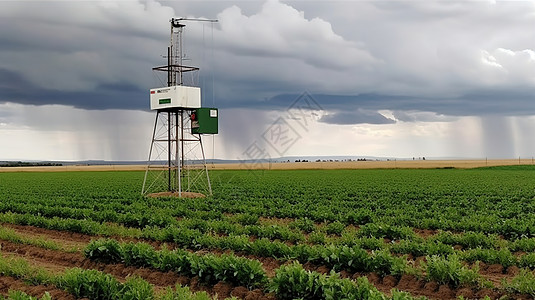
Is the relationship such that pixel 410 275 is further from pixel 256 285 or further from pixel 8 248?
pixel 8 248

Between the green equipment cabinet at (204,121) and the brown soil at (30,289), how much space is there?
829 inches

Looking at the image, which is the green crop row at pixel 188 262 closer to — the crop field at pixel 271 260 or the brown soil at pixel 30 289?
the crop field at pixel 271 260

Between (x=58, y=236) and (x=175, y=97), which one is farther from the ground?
(x=175, y=97)

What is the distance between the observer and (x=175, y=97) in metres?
31.5

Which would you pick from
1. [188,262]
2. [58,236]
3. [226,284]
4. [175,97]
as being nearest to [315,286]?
[226,284]

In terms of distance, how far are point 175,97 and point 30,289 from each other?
861 inches

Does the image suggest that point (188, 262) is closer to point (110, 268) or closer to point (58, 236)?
point (110, 268)

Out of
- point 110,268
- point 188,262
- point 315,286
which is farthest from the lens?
point 110,268

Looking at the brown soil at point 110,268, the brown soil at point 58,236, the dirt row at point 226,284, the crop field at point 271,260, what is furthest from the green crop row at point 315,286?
the brown soil at point 58,236

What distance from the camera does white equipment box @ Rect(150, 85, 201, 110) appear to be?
1243 inches

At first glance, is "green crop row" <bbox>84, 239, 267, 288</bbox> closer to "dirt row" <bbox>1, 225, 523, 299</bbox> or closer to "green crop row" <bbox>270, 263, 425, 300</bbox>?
"dirt row" <bbox>1, 225, 523, 299</bbox>

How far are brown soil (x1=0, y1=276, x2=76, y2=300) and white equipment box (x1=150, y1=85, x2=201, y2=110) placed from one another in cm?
2079

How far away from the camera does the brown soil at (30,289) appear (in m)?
9.99

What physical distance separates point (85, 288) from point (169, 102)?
22.9 m
